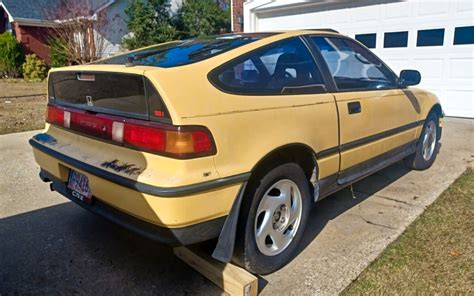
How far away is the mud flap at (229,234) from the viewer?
2.22 m

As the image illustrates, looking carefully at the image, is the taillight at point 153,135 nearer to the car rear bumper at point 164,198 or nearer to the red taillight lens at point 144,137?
the red taillight lens at point 144,137

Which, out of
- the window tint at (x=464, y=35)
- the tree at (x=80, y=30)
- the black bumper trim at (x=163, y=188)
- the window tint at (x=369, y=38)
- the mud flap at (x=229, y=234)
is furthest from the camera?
the tree at (x=80, y=30)

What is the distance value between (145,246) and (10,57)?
1816cm

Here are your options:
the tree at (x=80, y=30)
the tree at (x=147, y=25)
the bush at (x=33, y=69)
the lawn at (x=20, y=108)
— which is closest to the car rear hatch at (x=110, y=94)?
the lawn at (x=20, y=108)

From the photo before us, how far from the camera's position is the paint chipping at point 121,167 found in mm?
2137

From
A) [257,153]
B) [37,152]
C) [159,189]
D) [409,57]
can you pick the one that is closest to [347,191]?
[257,153]

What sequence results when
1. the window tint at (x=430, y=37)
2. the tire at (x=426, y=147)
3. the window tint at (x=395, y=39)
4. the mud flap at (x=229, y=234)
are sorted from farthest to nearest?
the window tint at (x=395, y=39) → the window tint at (x=430, y=37) → the tire at (x=426, y=147) → the mud flap at (x=229, y=234)

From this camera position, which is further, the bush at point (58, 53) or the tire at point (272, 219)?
the bush at point (58, 53)

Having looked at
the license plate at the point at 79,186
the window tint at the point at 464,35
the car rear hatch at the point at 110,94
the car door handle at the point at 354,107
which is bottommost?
the license plate at the point at 79,186

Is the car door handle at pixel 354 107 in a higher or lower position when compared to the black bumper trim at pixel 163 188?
higher

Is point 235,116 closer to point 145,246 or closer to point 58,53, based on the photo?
point 145,246

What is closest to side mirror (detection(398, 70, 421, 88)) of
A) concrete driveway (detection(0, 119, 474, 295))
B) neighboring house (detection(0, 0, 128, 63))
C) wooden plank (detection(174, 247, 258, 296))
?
concrete driveway (detection(0, 119, 474, 295))

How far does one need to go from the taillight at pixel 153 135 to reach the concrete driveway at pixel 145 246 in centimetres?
103

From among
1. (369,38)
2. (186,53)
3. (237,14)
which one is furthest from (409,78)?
(237,14)
